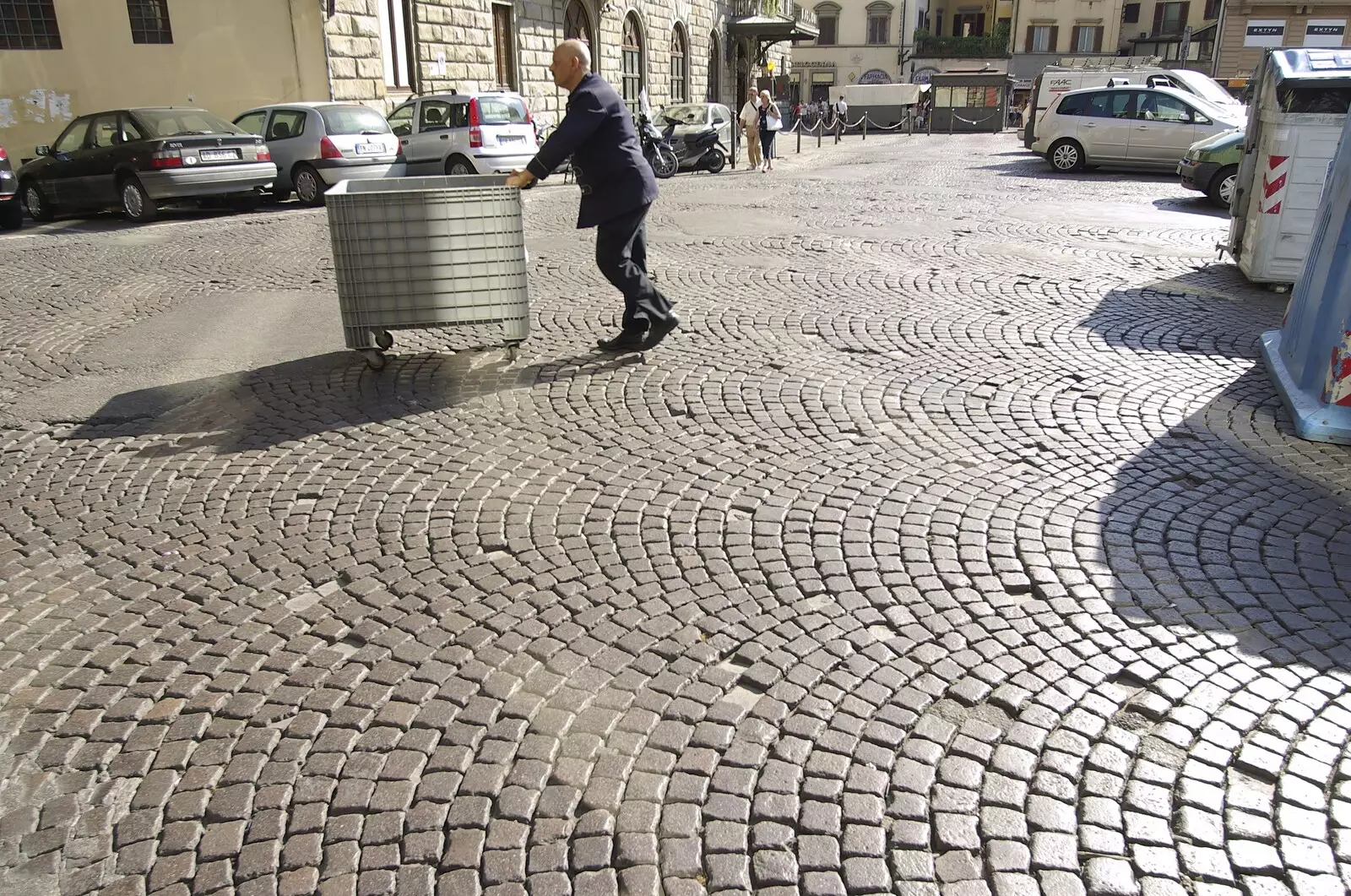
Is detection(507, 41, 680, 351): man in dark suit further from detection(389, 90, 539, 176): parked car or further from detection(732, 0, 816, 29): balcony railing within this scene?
detection(732, 0, 816, 29): balcony railing

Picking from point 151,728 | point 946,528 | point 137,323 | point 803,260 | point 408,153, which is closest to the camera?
point 151,728

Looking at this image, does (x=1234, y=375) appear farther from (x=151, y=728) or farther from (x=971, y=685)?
(x=151, y=728)

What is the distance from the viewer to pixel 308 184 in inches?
638

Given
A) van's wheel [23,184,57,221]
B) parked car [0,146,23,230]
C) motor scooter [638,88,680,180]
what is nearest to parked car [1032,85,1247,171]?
motor scooter [638,88,680,180]

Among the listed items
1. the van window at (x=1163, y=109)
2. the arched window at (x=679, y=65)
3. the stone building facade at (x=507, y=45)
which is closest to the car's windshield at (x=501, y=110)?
the stone building facade at (x=507, y=45)

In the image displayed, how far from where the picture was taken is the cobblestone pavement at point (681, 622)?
2.54 m

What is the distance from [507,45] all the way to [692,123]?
18.9 feet

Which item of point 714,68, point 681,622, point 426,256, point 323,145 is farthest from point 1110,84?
point 681,622

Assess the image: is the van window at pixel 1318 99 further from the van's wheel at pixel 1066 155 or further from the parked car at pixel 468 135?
the van's wheel at pixel 1066 155

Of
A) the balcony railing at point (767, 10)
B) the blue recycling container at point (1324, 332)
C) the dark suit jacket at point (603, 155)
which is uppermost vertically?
the balcony railing at point (767, 10)

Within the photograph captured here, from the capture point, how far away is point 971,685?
3.12m

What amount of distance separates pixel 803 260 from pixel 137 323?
5.68 meters

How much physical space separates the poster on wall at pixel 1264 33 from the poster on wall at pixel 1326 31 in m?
1.05

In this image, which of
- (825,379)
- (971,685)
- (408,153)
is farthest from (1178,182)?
(971,685)
